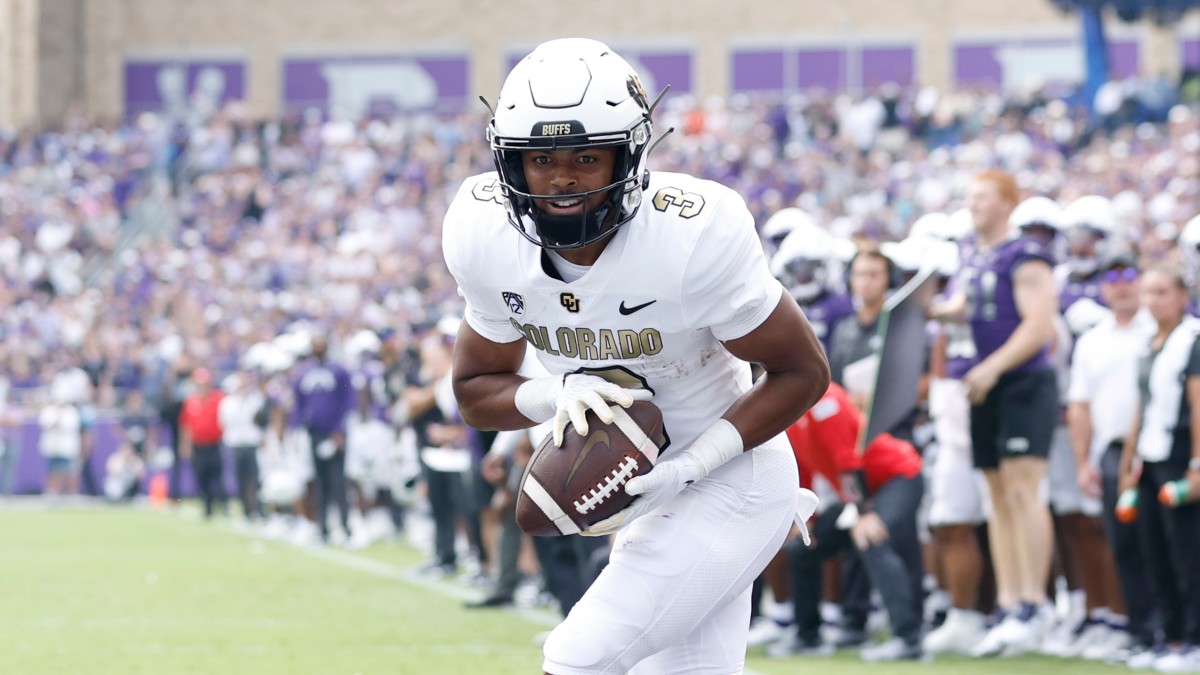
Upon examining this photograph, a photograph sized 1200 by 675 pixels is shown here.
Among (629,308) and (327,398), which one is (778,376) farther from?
(327,398)

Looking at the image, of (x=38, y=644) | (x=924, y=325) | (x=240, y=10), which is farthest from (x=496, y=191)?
(x=240, y=10)

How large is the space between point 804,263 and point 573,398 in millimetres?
4323

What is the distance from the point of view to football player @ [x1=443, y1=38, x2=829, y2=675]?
12.0 ft

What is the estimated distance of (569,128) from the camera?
3621 millimetres

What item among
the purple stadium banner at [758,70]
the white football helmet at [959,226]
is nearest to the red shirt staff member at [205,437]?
the white football helmet at [959,226]

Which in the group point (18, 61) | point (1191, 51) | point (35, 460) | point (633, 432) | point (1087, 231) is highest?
point (18, 61)

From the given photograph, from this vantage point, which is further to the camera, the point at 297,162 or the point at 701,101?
the point at 701,101

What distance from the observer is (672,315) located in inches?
147

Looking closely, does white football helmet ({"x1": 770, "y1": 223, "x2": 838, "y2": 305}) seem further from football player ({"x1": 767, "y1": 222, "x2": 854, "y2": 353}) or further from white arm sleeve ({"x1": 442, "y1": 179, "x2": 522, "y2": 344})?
white arm sleeve ({"x1": 442, "y1": 179, "x2": 522, "y2": 344})

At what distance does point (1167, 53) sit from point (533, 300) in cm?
2865

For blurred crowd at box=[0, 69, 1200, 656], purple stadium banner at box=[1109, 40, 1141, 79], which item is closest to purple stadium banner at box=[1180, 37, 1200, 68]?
purple stadium banner at box=[1109, 40, 1141, 79]

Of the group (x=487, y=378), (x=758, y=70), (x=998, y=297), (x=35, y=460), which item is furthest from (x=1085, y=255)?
(x=758, y=70)

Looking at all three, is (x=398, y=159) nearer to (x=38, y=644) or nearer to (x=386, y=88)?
(x=386, y=88)

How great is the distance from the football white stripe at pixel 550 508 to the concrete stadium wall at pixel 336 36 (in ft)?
95.3
